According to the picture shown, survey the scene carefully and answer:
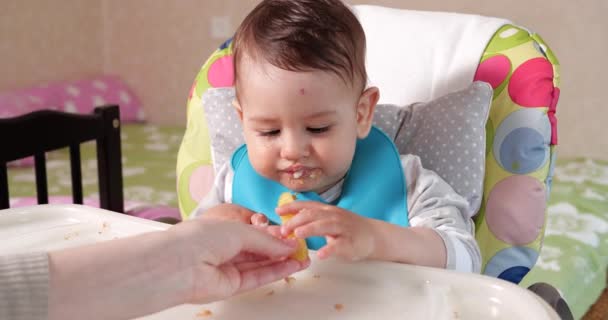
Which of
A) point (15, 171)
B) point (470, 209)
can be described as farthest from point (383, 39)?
point (15, 171)

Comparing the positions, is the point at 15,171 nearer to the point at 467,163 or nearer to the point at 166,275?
the point at 467,163

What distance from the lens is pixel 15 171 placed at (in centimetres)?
245

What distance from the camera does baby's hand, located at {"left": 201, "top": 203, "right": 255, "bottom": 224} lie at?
38.1 inches

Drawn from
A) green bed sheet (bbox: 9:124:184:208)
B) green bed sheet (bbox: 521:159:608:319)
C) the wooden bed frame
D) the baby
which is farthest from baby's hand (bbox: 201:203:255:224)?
green bed sheet (bbox: 9:124:184:208)

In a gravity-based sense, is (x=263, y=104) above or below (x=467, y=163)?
above

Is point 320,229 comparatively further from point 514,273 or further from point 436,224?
point 514,273

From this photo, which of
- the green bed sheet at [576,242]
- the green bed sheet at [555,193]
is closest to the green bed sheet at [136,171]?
the green bed sheet at [555,193]

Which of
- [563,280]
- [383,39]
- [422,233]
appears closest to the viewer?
[422,233]

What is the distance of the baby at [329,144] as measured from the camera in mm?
904

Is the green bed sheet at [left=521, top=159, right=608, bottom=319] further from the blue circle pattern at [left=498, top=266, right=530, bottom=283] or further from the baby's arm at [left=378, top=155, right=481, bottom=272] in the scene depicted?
the baby's arm at [left=378, top=155, right=481, bottom=272]

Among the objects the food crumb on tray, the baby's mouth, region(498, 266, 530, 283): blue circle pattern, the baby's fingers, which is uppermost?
the baby's fingers

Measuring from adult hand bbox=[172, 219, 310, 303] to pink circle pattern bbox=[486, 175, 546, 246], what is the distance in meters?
0.46

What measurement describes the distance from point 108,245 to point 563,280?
1202 millimetres

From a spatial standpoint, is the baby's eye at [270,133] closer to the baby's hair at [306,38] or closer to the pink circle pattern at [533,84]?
the baby's hair at [306,38]
